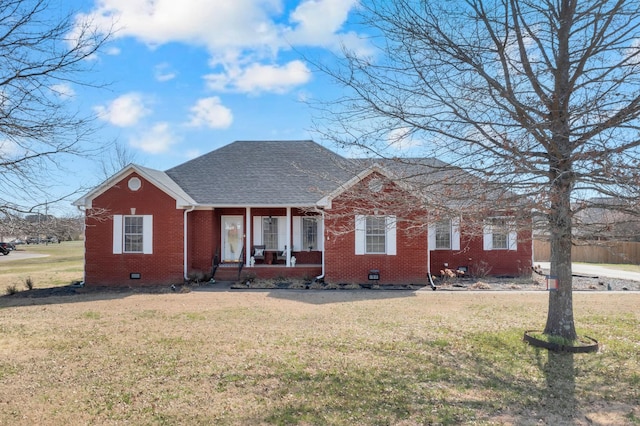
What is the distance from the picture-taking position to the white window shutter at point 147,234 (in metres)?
16.4

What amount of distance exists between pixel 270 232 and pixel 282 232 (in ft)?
1.65

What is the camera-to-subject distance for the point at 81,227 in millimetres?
6801

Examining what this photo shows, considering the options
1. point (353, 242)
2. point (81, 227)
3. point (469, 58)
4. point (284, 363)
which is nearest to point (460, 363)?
point (284, 363)

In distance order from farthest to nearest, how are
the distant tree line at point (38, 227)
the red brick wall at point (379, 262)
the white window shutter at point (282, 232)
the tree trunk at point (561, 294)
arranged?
the white window shutter at point (282, 232)
the red brick wall at point (379, 262)
the tree trunk at point (561, 294)
the distant tree line at point (38, 227)

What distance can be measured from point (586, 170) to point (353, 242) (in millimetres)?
10408

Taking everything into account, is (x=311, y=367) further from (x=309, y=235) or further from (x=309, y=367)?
(x=309, y=235)

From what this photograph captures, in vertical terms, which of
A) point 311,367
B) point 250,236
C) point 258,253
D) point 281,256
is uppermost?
point 250,236

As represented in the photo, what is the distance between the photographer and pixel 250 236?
59.5 feet

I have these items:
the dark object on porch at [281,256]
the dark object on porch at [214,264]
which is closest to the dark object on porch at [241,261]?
→ the dark object on porch at [214,264]

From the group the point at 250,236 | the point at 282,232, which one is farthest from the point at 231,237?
the point at 282,232

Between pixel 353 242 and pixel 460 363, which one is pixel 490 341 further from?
pixel 353 242

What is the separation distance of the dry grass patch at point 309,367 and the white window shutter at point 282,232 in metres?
6.93

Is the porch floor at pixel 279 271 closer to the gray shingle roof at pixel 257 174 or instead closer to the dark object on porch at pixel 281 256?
the dark object on porch at pixel 281 256

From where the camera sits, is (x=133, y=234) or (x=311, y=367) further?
(x=133, y=234)
